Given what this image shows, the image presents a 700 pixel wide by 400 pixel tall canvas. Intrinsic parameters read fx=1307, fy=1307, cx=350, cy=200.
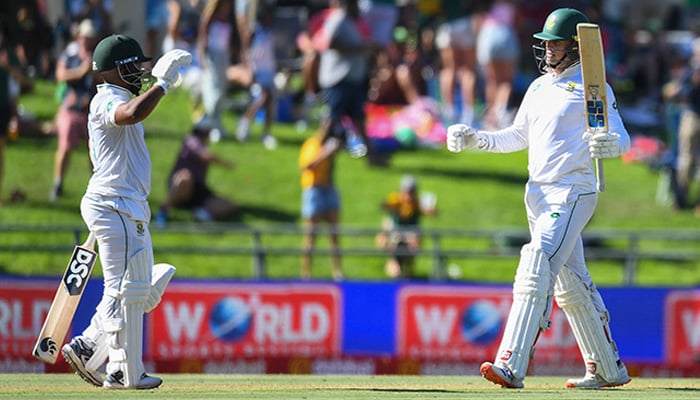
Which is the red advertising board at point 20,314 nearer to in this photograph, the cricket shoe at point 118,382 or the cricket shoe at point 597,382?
the cricket shoe at point 118,382

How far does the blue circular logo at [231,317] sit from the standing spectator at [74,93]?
3308 millimetres

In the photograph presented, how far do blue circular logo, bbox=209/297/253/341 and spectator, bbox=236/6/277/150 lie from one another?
4.70 meters

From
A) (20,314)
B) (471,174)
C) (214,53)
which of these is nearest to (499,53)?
(471,174)

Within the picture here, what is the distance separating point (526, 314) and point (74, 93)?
925 centimetres

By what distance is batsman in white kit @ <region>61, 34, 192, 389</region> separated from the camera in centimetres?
794

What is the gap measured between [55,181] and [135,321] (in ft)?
26.9

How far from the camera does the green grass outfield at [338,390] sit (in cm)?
746

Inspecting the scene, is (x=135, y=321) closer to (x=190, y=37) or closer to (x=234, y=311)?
(x=234, y=311)

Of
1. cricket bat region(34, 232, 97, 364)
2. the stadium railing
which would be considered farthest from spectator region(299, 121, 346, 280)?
cricket bat region(34, 232, 97, 364)

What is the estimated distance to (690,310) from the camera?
1377 cm

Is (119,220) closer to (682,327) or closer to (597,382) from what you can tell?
(597,382)

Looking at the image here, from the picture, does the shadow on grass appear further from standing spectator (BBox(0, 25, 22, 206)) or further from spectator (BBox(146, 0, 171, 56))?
standing spectator (BBox(0, 25, 22, 206))

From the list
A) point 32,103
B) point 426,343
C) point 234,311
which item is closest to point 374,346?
point 426,343

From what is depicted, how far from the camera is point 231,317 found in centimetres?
1354
